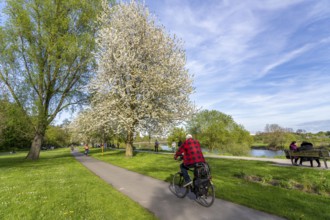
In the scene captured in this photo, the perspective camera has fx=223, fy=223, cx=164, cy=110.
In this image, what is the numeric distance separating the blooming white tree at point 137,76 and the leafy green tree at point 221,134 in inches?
573

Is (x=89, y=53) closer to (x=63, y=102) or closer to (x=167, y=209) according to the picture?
(x=63, y=102)

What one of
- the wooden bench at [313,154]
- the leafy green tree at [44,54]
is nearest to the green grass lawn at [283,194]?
the wooden bench at [313,154]

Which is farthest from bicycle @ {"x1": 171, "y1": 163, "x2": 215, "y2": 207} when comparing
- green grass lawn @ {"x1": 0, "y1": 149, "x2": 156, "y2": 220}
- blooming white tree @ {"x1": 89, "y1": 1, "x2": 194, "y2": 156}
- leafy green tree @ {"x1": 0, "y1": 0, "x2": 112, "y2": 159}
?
leafy green tree @ {"x1": 0, "y1": 0, "x2": 112, "y2": 159}

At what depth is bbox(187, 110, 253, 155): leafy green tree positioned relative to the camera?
3712 cm

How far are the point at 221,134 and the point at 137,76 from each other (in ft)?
123

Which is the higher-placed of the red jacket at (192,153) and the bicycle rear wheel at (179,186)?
the red jacket at (192,153)

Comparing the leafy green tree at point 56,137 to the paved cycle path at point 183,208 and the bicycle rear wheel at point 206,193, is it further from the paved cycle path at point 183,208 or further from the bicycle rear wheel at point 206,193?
the bicycle rear wheel at point 206,193

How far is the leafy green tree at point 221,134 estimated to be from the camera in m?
37.1

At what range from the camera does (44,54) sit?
22.4m

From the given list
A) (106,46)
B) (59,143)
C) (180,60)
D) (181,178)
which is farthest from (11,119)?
(59,143)

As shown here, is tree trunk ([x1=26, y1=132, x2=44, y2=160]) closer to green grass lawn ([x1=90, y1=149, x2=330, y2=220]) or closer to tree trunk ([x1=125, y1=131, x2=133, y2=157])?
tree trunk ([x1=125, y1=131, x2=133, y2=157])

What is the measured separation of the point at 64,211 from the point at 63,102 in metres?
20.3

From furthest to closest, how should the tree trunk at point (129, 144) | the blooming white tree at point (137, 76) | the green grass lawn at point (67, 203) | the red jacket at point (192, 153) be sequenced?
1. the tree trunk at point (129, 144)
2. the blooming white tree at point (137, 76)
3. the red jacket at point (192, 153)
4. the green grass lawn at point (67, 203)

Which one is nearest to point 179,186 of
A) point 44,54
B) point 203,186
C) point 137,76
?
point 203,186
